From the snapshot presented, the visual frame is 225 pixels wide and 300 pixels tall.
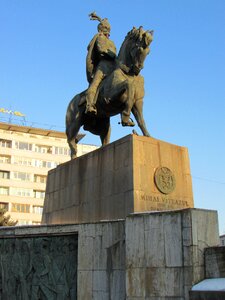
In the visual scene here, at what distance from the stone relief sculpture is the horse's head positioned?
444cm

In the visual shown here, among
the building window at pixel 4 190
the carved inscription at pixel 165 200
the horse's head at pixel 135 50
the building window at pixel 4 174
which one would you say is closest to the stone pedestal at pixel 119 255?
the carved inscription at pixel 165 200

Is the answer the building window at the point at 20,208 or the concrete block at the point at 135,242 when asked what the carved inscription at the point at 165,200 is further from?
the building window at the point at 20,208

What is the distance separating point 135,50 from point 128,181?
3.21 meters

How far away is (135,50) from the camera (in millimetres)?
10297

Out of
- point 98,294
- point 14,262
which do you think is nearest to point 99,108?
point 14,262

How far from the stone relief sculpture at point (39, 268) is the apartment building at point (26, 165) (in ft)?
150

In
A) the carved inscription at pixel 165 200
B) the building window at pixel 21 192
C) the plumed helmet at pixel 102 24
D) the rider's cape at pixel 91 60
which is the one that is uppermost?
the building window at pixel 21 192

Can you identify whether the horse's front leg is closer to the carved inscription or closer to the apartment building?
the carved inscription

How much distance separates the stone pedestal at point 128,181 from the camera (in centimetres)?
914

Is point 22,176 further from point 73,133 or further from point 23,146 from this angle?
point 73,133

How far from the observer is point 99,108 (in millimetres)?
11398

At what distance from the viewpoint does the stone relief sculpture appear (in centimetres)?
854

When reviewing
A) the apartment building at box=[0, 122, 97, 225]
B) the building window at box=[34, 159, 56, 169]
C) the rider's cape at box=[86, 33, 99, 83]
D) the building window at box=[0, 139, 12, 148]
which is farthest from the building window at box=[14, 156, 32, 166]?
the rider's cape at box=[86, 33, 99, 83]

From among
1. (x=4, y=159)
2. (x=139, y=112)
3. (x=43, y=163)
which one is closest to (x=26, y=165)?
(x=43, y=163)
